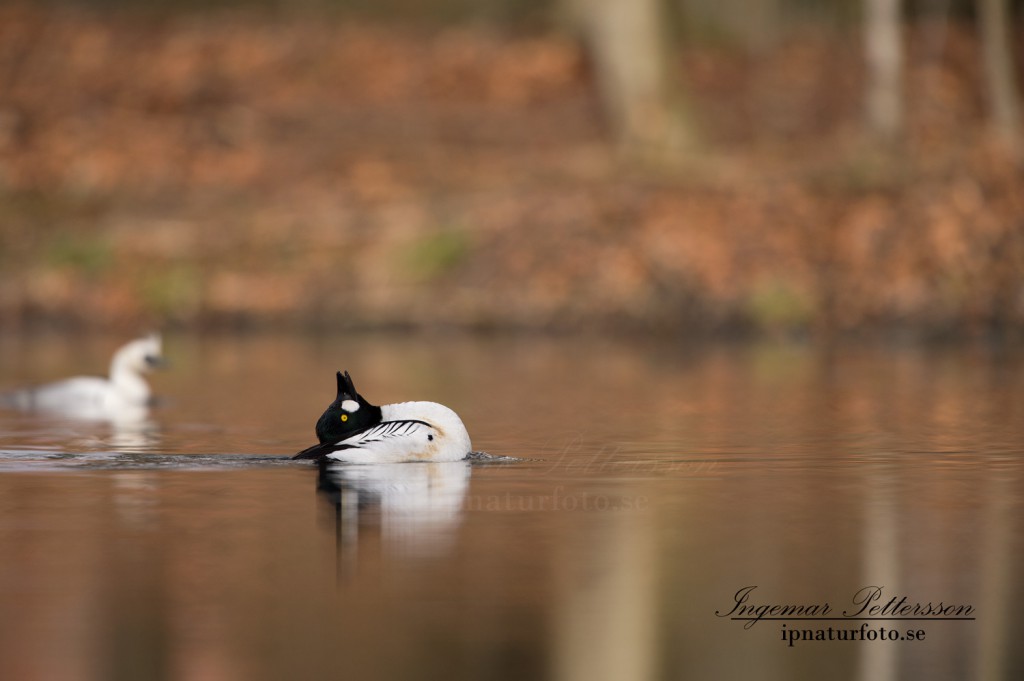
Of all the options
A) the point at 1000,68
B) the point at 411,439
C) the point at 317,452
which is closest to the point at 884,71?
the point at 1000,68

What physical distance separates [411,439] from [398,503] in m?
1.71

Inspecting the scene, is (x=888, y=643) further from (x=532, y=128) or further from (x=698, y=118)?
(x=532, y=128)

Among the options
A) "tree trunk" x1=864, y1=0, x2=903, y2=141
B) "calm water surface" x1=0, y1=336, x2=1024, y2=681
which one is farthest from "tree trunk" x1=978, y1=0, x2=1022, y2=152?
"calm water surface" x1=0, y1=336, x2=1024, y2=681

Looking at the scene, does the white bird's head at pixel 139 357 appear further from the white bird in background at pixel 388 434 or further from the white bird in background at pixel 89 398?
the white bird in background at pixel 388 434

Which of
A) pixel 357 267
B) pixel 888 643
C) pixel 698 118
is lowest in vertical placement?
pixel 888 643

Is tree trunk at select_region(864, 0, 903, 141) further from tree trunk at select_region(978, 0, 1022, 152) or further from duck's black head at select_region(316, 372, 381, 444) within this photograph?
duck's black head at select_region(316, 372, 381, 444)

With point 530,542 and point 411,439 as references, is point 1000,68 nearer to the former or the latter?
point 411,439

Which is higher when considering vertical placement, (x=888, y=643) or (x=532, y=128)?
(x=532, y=128)

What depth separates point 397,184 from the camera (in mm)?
28766

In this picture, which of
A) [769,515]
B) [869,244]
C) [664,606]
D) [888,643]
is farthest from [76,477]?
[869,244]

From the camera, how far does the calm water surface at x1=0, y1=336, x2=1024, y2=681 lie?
6.38m

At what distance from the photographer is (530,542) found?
854 cm

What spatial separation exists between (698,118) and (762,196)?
8.97 feet

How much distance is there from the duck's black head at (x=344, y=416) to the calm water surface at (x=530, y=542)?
291 millimetres
